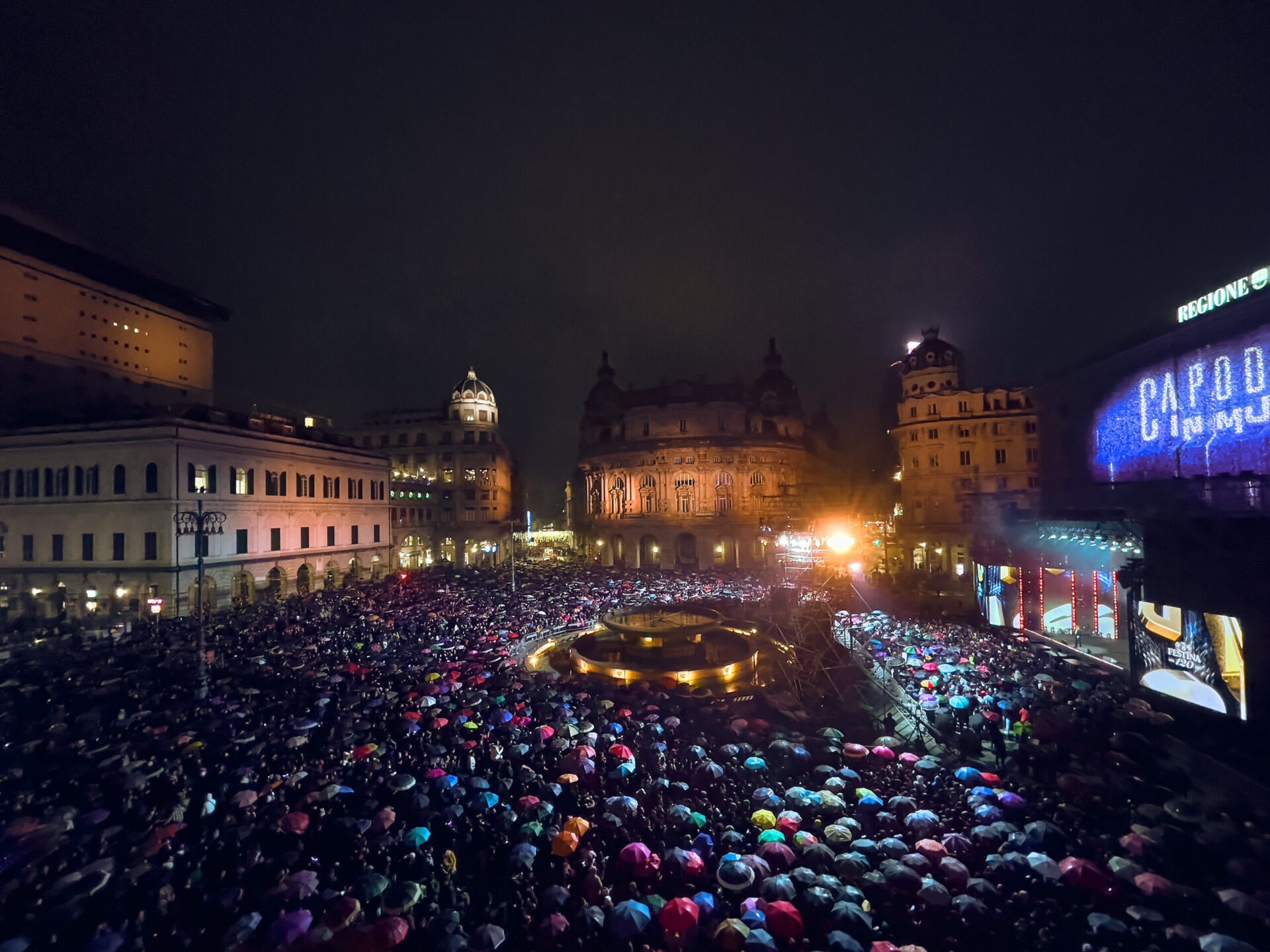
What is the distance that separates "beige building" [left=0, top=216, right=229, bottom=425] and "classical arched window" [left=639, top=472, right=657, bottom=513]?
40755 millimetres

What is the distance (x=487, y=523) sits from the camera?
7206 cm

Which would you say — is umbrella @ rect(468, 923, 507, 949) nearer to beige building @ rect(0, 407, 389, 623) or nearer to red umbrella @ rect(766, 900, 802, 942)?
red umbrella @ rect(766, 900, 802, 942)

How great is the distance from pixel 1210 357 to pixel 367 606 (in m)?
41.9

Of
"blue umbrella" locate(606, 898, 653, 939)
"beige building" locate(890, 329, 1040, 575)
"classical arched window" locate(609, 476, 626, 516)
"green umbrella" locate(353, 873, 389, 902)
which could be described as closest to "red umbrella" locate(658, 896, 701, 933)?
"blue umbrella" locate(606, 898, 653, 939)

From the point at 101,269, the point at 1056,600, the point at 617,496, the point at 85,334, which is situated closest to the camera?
the point at 1056,600

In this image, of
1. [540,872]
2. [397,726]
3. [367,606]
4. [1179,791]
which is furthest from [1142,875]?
[367,606]

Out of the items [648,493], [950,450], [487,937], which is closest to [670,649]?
[487,937]

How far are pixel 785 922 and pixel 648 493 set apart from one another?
53218mm

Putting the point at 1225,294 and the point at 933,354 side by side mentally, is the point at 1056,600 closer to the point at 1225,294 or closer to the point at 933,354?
the point at 1225,294

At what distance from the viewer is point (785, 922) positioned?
913 cm

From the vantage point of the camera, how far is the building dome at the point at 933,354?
51719 mm

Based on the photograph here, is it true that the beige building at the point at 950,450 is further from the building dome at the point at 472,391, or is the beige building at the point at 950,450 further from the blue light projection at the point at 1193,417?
the building dome at the point at 472,391

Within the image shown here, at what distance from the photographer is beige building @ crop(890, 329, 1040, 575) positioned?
163 ft

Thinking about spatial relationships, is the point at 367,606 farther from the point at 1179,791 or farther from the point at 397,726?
the point at 1179,791
